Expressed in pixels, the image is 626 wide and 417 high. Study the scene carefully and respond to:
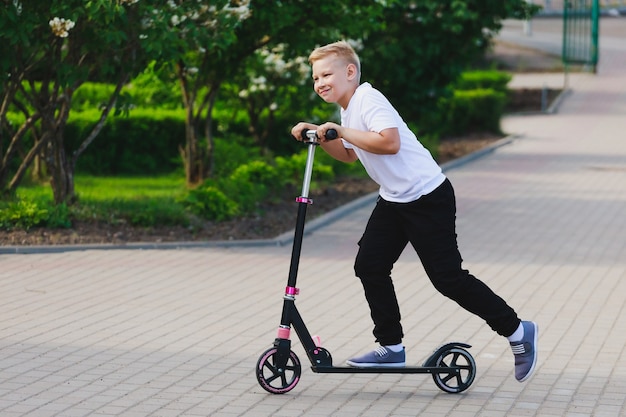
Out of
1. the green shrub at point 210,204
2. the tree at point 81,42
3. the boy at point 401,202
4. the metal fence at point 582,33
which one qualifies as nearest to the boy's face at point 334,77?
the boy at point 401,202

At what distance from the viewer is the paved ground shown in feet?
19.1

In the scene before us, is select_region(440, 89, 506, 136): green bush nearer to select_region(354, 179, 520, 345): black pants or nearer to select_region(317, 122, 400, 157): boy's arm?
select_region(354, 179, 520, 345): black pants

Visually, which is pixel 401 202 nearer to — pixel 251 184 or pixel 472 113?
pixel 251 184

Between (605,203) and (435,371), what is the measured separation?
8.03 meters

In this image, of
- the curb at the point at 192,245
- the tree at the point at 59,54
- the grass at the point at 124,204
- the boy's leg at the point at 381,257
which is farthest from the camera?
the grass at the point at 124,204

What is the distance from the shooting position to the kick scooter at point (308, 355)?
5766 mm

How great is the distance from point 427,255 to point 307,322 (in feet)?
6.68

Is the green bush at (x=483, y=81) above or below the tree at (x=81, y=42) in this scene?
below

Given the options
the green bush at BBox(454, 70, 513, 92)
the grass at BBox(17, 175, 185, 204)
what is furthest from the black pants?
the green bush at BBox(454, 70, 513, 92)

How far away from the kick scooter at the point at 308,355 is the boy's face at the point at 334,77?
0.21m

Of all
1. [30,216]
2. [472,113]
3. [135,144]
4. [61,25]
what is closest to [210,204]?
[30,216]

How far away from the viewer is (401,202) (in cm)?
579

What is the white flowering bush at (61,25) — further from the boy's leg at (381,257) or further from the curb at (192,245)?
the boy's leg at (381,257)

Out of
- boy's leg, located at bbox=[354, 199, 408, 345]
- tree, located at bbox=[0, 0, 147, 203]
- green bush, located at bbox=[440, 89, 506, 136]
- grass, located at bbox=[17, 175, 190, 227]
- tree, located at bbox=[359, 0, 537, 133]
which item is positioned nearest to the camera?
boy's leg, located at bbox=[354, 199, 408, 345]
